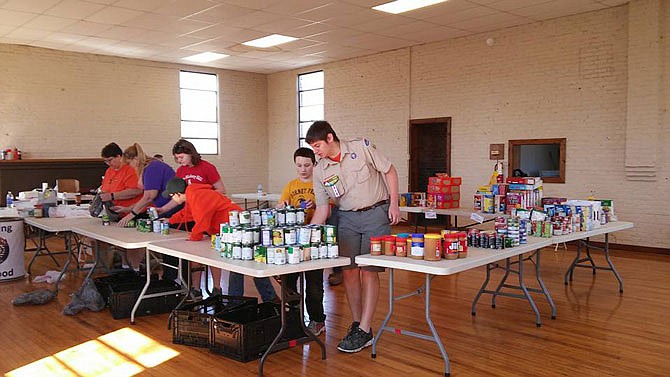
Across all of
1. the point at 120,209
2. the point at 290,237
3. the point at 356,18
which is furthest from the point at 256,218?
the point at 356,18

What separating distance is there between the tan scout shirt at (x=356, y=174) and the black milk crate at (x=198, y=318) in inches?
41.2

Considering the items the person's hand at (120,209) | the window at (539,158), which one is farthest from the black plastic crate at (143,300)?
the window at (539,158)

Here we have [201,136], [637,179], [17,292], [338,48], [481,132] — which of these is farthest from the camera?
[201,136]

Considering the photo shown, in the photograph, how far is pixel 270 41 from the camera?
401 inches

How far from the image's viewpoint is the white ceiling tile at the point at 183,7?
7.55 metres

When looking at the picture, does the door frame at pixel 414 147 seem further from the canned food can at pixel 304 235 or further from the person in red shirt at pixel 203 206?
the canned food can at pixel 304 235

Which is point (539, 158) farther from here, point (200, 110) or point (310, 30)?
point (200, 110)

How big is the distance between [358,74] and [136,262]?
22.7 ft

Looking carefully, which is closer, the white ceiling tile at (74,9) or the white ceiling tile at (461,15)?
the white ceiling tile at (74,9)

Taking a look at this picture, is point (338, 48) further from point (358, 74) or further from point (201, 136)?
point (201, 136)

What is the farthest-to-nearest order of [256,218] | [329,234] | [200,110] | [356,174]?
1. [200,110]
2. [356,174]
3. [256,218]
4. [329,234]

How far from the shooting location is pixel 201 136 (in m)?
12.9

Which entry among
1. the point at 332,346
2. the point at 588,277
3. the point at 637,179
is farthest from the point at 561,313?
the point at 637,179

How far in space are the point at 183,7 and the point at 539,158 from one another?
5.74 metres
